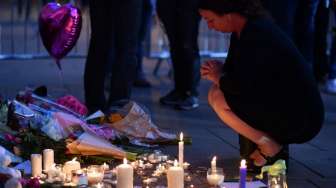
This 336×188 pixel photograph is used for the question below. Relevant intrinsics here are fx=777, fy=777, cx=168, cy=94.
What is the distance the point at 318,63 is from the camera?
8.38 m

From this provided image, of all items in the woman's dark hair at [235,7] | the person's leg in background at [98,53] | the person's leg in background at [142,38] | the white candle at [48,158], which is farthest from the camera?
the person's leg in background at [142,38]

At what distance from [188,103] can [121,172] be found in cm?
317

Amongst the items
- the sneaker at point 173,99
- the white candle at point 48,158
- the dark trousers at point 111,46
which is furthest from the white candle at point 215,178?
the sneaker at point 173,99

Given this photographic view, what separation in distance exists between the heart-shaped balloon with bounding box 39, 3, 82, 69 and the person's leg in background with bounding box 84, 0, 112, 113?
19 cm

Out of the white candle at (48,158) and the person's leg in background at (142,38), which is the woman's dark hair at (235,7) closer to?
the white candle at (48,158)

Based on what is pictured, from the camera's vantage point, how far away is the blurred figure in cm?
645

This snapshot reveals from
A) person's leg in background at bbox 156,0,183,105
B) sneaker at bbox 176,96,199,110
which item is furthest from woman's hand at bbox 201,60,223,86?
person's leg in background at bbox 156,0,183,105

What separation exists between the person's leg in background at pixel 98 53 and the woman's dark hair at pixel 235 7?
1652mm

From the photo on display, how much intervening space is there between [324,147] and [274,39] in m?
1.19

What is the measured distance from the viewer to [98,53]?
5762 mm

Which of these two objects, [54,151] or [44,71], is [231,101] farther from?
[44,71]

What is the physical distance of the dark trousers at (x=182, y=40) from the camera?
21.2ft

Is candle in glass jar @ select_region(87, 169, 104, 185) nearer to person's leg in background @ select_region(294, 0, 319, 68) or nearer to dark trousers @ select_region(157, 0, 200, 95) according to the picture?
dark trousers @ select_region(157, 0, 200, 95)

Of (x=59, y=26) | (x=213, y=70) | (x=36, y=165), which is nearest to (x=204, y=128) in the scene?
(x=59, y=26)
